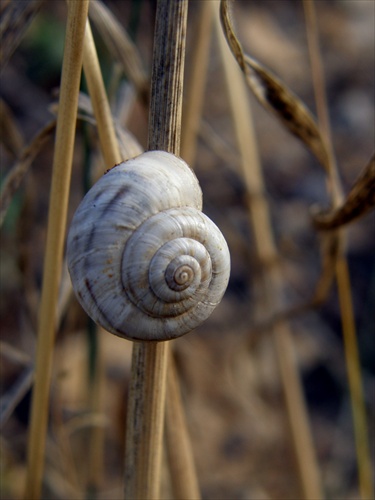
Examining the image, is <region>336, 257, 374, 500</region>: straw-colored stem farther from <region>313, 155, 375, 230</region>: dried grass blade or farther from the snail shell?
the snail shell

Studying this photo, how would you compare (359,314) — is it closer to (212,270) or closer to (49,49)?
(49,49)

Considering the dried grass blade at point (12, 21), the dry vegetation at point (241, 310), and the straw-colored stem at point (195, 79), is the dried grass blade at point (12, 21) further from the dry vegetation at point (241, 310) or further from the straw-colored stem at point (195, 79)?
the dry vegetation at point (241, 310)

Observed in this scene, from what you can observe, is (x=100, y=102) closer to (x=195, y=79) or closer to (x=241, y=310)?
(x=195, y=79)

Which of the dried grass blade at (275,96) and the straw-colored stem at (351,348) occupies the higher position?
the dried grass blade at (275,96)

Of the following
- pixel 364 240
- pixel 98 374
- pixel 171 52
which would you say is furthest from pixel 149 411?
pixel 364 240

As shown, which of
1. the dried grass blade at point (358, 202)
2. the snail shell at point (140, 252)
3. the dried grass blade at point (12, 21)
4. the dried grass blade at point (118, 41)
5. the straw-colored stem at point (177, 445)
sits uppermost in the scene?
the dried grass blade at point (118, 41)

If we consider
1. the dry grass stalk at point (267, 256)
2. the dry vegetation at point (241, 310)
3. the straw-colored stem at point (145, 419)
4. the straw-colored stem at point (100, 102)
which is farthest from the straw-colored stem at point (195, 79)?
the straw-colored stem at point (145, 419)
